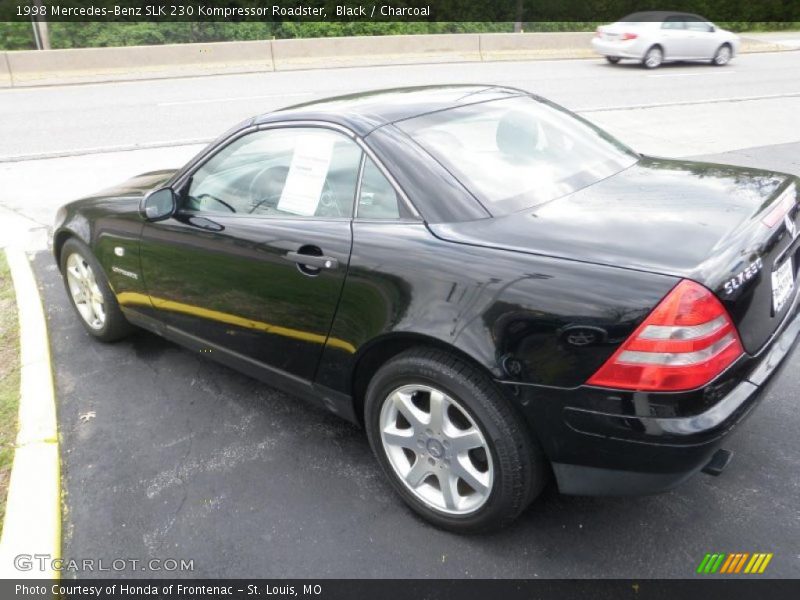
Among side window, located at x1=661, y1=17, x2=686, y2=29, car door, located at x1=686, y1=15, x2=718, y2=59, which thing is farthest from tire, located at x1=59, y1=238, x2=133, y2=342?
car door, located at x1=686, y1=15, x2=718, y2=59

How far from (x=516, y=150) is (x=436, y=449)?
1.32 meters

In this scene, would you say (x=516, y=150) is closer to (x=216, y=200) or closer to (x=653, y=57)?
(x=216, y=200)

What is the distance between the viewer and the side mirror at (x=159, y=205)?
129 inches

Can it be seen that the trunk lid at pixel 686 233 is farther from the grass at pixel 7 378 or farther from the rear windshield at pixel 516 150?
the grass at pixel 7 378

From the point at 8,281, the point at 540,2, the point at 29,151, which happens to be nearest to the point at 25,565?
the point at 8,281

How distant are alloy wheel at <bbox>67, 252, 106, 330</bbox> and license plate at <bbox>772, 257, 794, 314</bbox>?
A: 350 centimetres

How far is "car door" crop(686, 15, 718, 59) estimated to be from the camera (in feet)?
61.1

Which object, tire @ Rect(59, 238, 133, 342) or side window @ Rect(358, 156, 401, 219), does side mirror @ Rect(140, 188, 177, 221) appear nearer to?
tire @ Rect(59, 238, 133, 342)

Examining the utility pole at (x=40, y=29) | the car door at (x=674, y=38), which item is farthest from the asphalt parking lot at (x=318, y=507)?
the utility pole at (x=40, y=29)

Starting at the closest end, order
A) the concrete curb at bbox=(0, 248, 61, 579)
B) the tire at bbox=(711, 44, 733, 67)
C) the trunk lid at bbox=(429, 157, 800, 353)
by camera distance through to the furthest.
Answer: the trunk lid at bbox=(429, 157, 800, 353)
the concrete curb at bbox=(0, 248, 61, 579)
the tire at bbox=(711, 44, 733, 67)

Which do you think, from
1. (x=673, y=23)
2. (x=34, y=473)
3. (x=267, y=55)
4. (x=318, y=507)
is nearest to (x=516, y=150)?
(x=318, y=507)

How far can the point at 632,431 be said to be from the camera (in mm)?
2047

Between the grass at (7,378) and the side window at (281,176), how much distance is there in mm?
1386

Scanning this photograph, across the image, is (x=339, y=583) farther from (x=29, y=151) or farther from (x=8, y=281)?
(x=29, y=151)
